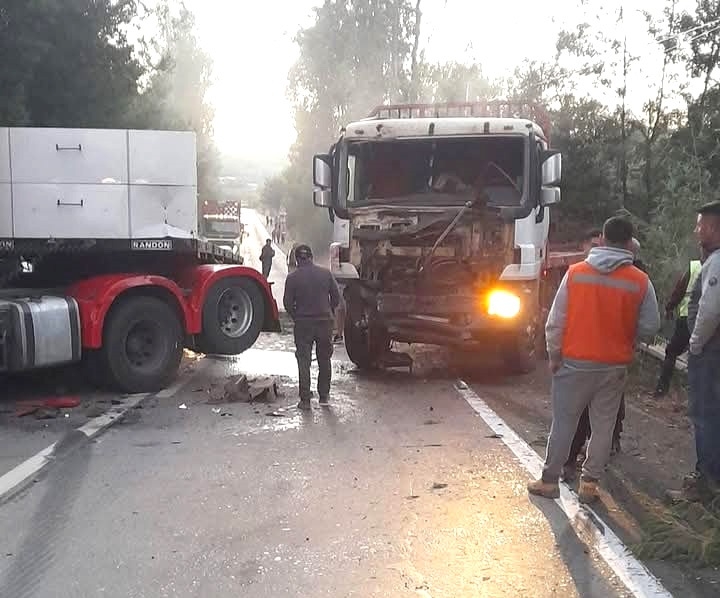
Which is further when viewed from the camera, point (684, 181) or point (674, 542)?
point (684, 181)

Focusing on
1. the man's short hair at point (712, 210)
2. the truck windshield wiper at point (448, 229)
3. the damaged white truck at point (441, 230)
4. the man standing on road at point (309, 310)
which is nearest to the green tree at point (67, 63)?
the damaged white truck at point (441, 230)

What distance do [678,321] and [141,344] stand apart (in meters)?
5.53

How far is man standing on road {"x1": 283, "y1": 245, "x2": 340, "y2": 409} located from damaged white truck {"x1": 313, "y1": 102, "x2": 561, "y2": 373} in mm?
1073

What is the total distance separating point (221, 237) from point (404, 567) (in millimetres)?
33050

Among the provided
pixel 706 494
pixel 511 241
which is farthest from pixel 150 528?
pixel 511 241

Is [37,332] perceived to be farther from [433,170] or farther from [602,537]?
[602,537]

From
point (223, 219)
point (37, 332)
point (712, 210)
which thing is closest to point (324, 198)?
point (37, 332)

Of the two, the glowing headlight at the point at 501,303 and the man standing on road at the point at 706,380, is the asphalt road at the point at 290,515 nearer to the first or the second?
the man standing on road at the point at 706,380

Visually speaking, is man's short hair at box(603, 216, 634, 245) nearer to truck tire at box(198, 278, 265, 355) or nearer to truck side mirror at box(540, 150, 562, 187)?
truck side mirror at box(540, 150, 562, 187)

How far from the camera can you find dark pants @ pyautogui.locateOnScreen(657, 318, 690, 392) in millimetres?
7855

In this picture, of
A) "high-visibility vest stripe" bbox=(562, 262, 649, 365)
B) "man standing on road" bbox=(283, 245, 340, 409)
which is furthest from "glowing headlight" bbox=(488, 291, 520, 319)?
"high-visibility vest stripe" bbox=(562, 262, 649, 365)

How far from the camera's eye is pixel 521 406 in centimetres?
808

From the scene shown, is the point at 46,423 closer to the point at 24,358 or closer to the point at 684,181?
the point at 24,358

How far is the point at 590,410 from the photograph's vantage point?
16.9 feet
